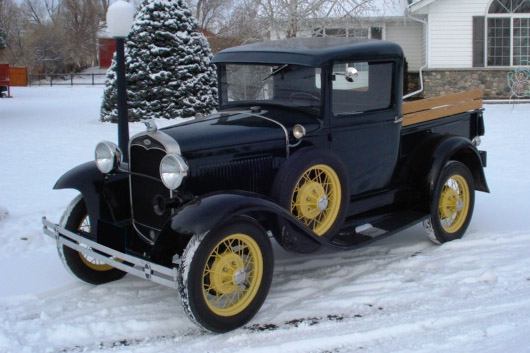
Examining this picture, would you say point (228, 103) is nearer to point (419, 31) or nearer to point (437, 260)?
point (437, 260)

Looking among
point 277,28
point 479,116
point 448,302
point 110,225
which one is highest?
point 277,28

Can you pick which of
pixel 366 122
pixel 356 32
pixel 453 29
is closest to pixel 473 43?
pixel 453 29

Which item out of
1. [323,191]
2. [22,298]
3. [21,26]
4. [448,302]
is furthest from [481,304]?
[21,26]

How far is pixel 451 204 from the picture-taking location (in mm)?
5559

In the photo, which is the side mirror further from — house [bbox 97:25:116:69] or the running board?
house [bbox 97:25:116:69]

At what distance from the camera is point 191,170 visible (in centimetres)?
404

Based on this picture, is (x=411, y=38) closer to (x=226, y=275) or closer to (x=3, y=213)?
(x=3, y=213)

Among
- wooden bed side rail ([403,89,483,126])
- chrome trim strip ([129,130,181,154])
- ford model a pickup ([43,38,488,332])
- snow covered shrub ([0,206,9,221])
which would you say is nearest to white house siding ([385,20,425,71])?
wooden bed side rail ([403,89,483,126])

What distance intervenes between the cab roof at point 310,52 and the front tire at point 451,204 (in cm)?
116

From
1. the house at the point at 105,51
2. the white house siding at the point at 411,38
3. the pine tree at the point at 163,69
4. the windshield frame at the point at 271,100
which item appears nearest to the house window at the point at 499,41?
the white house siding at the point at 411,38

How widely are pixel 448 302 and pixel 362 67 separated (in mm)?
2027

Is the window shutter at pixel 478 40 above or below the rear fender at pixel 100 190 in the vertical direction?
above

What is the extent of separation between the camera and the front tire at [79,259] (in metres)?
4.53

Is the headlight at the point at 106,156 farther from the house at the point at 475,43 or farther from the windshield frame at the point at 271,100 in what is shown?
the house at the point at 475,43
